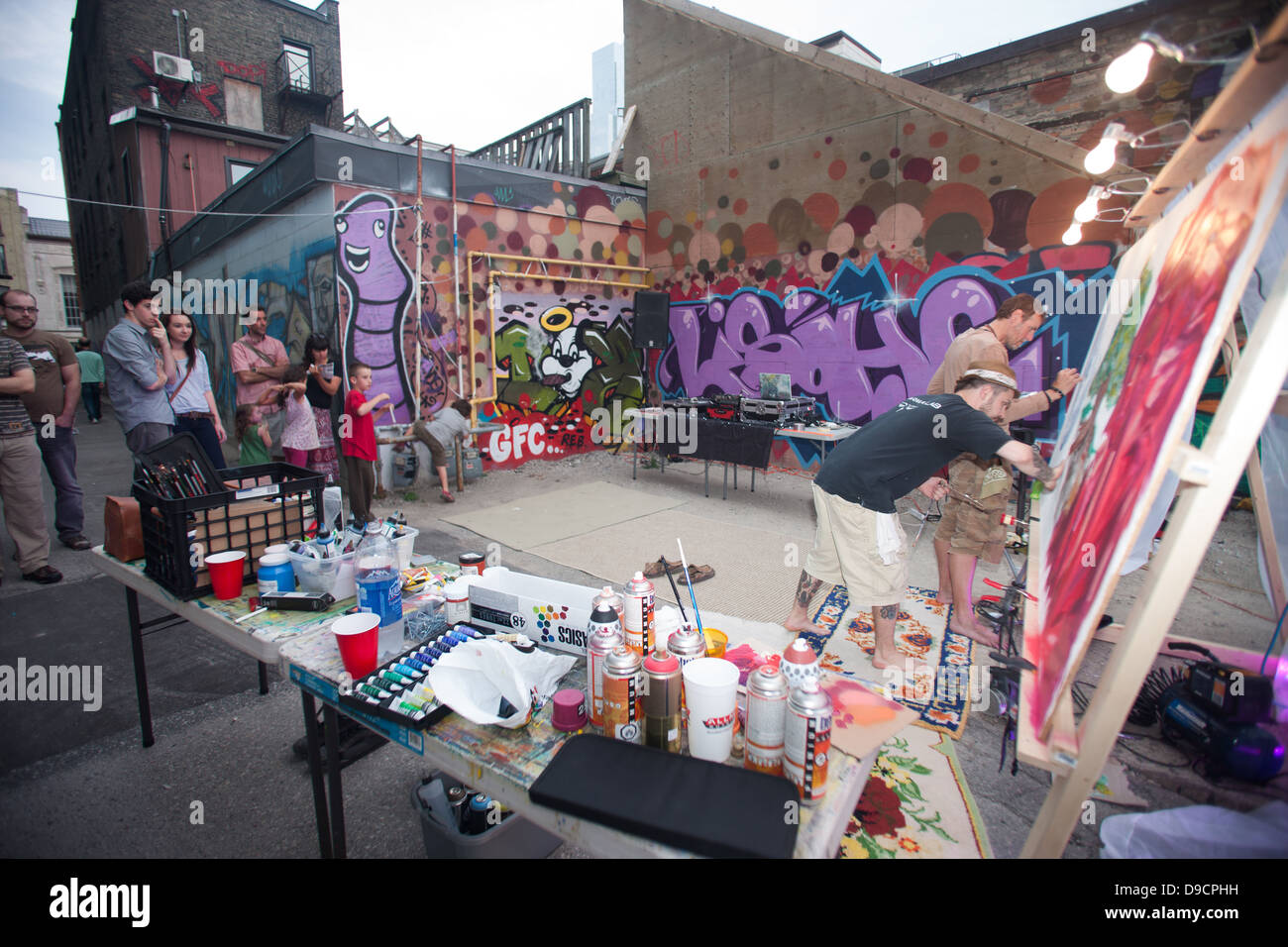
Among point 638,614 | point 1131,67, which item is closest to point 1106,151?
point 1131,67

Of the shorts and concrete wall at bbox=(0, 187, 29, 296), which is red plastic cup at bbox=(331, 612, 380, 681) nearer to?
the shorts

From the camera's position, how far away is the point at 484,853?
5.80ft

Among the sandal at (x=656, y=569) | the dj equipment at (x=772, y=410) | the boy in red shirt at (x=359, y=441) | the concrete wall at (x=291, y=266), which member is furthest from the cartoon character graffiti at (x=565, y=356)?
the sandal at (x=656, y=569)

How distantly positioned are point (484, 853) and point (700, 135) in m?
10.1

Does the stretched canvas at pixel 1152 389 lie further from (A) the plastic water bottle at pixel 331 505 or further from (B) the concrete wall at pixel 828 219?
(B) the concrete wall at pixel 828 219

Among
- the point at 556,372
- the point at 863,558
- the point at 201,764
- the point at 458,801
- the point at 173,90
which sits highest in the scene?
the point at 173,90

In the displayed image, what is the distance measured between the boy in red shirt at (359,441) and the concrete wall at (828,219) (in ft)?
18.6

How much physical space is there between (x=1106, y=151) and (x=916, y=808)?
11.2ft

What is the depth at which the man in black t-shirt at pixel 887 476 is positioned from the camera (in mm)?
3006

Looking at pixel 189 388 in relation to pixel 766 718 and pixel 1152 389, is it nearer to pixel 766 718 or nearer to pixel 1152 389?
pixel 766 718

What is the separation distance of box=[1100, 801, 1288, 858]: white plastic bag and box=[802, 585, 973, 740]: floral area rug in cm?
85

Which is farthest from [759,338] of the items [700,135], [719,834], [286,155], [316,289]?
[719,834]

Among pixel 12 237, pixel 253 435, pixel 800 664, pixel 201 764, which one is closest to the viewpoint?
pixel 800 664

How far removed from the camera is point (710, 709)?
1324 mm
